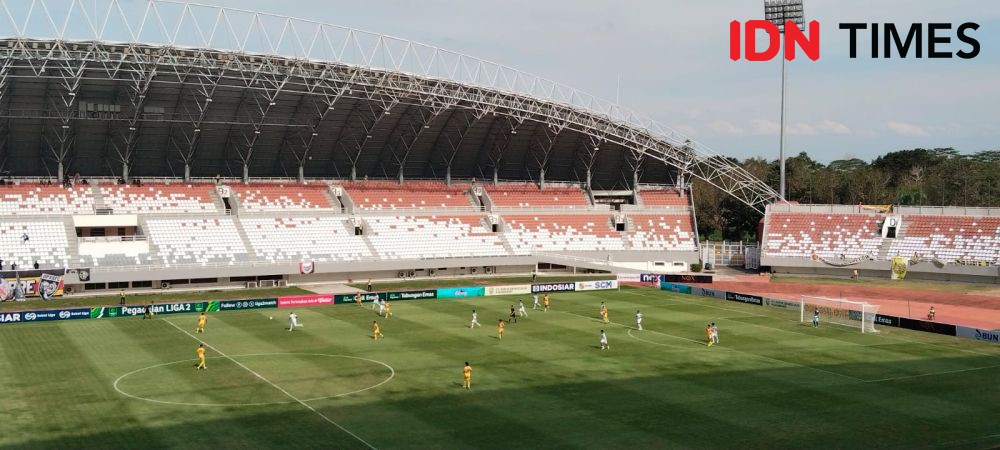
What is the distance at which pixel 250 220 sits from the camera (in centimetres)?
7681

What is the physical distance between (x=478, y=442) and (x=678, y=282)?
50542 mm

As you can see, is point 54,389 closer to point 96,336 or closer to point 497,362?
point 96,336

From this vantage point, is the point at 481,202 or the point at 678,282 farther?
the point at 481,202

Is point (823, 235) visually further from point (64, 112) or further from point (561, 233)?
point (64, 112)

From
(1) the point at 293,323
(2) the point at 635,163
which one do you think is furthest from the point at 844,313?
(2) the point at 635,163

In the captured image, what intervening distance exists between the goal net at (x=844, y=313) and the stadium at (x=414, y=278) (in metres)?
0.18

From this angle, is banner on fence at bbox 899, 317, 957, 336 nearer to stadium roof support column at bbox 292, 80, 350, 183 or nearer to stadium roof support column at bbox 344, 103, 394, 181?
stadium roof support column at bbox 344, 103, 394, 181

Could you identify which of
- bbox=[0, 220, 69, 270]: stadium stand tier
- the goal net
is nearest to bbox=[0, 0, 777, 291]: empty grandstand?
bbox=[0, 220, 69, 270]: stadium stand tier

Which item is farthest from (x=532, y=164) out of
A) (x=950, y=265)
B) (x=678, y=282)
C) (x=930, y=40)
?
(x=930, y=40)

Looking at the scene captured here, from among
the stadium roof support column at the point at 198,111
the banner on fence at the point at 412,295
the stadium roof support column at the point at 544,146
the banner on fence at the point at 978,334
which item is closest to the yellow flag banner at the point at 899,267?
the banner on fence at the point at 978,334

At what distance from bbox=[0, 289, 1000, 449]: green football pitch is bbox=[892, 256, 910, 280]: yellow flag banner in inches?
1209

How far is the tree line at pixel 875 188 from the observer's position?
109 m

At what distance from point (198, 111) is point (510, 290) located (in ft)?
95.9

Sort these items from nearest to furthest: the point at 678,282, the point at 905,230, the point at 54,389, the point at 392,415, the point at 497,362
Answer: the point at 392,415 < the point at 54,389 < the point at 497,362 < the point at 678,282 < the point at 905,230
